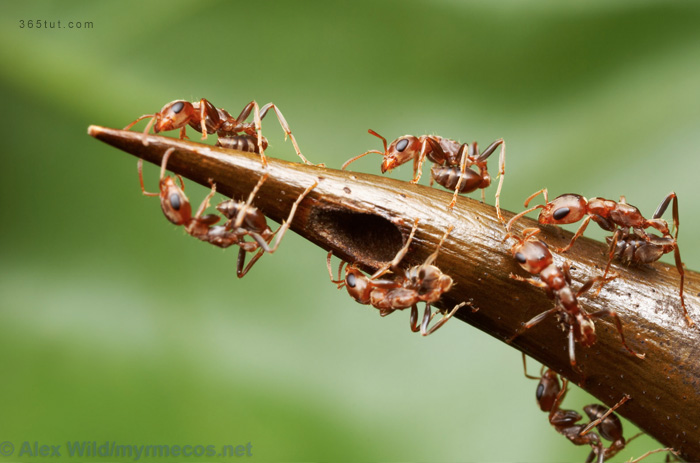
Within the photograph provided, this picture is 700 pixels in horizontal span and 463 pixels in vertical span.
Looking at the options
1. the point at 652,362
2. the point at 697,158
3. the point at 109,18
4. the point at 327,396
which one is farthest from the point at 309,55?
the point at 652,362

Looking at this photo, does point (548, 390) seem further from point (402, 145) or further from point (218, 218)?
point (218, 218)

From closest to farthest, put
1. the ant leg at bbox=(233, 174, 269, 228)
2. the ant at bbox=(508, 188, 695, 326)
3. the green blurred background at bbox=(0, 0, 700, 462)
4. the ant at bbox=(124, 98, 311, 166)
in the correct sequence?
the ant leg at bbox=(233, 174, 269, 228)
the ant at bbox=(508, 188, 695, 326)
the ant at bbox=(124, 98, 311, 166)
the green blurred background at bbox=(0, 0, 700, 462)

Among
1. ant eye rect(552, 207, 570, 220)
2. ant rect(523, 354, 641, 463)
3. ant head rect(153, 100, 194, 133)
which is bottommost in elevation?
ant rect(523, 354, 641, 463)

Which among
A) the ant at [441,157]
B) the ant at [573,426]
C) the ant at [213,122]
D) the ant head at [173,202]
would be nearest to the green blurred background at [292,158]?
the ant at [573,426]

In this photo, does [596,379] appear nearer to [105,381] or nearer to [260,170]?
[260,170]

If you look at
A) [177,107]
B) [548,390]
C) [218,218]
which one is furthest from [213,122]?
[548,390]

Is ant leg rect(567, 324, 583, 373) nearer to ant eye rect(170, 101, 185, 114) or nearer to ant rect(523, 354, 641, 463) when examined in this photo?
ant rect(523, 354, 641, 463)

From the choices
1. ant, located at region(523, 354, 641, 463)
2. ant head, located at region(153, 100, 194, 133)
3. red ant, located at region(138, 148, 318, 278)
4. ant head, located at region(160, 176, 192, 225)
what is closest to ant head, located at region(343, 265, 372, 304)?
red ant, located at region(138, 148, 318, 278)
